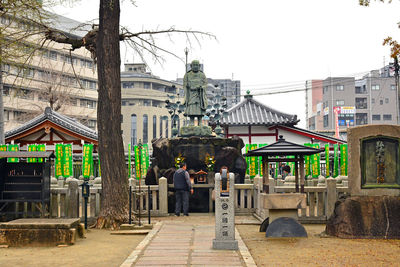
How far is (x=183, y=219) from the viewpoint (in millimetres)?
15453

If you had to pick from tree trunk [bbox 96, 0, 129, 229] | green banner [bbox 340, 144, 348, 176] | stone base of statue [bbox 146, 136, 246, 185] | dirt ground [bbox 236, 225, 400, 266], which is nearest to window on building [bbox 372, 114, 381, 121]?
green banner [bbox 340, 144, 348, 176]

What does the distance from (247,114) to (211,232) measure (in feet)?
75.4

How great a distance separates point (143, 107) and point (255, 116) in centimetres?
4299

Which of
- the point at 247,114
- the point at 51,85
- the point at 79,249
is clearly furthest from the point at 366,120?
the point at 79,249

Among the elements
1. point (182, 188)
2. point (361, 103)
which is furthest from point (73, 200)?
point (361, 103)

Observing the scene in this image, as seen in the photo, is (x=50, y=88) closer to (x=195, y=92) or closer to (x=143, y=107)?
(x=195, y=92)

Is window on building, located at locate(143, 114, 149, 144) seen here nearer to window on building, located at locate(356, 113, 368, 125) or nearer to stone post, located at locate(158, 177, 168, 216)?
window on building, located at locate(356, 113, 368, 125)

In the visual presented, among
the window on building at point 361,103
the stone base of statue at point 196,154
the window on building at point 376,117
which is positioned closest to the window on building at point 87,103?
the window on building at point 361,103

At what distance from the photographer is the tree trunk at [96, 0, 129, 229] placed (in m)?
13.7

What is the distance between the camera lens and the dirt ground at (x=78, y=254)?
8.55m

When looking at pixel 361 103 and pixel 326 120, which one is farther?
pixel 326 120

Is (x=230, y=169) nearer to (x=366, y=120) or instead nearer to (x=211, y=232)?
(x=211, y=232)

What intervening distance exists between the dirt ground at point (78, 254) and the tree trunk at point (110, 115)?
242 cm

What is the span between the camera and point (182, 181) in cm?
1652
